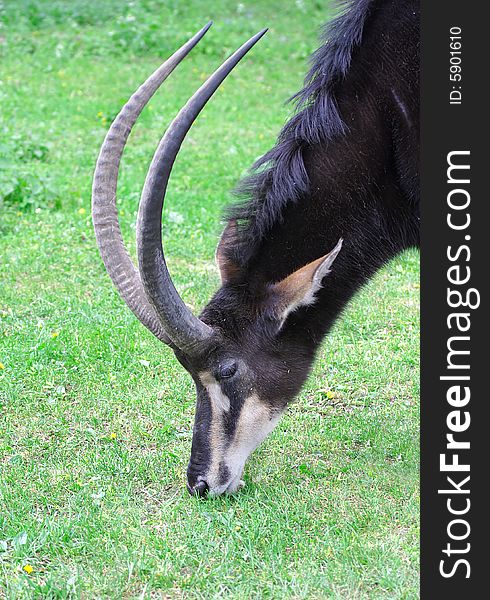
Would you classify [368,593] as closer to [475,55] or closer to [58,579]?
[58,579]

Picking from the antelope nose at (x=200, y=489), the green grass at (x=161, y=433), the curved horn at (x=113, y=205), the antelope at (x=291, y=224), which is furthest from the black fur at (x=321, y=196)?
the green grass at (x=161, y=433)

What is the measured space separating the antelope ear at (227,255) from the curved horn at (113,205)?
471mm

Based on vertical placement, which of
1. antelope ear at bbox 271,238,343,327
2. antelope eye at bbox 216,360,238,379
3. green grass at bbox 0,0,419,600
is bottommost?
green grass at bbox 0,0,419,600

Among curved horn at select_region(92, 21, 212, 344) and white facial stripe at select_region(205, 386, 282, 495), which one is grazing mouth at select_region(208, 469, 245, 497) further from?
curved horn at select_region(92, 21, 212, 344)

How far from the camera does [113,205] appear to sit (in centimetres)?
534

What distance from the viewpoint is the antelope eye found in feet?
17.1

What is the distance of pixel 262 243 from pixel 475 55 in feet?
4.76

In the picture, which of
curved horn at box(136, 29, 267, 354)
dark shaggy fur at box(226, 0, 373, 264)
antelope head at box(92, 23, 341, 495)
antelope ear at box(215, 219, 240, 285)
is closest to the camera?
curved horn at box(136, 29, 267, 354)

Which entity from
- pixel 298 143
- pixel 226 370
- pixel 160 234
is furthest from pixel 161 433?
pixel 298 143

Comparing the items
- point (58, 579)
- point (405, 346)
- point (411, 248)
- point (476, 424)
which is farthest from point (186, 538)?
point (405, 346)

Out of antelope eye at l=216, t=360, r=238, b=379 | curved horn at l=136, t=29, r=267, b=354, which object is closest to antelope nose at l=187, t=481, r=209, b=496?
antelope eye at l=216, t=360, r=238, b=379

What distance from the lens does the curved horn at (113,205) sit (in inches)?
207

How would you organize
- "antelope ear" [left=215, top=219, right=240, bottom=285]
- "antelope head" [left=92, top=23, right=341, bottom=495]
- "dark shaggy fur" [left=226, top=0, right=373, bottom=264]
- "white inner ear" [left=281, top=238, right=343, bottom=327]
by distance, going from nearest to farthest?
"white inner ear" [left=281, top=238, right=343, bottom=327] < "antelope head" [left=92, top=23, right=341, bottom=495] < "dark shaggy fur" [left=226, top=0, right=373, bottom=264] < "antelope ear" [left=215, top=219, right=240, bottom=285]

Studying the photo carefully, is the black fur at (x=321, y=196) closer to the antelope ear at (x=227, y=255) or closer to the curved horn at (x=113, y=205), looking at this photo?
the antelope ear at (x=227, y=255)
